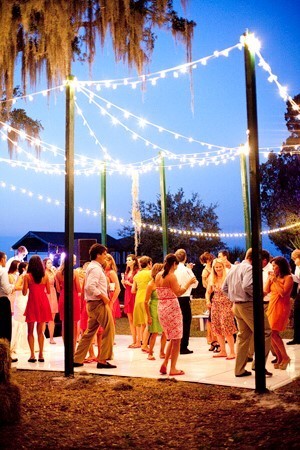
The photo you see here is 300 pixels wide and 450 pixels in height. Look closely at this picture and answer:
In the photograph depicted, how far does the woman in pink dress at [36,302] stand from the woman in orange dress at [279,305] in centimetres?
320

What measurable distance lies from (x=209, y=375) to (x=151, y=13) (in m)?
6.92

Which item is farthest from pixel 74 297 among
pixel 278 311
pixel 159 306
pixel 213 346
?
pixel 278 311

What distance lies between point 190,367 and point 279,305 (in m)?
1.44

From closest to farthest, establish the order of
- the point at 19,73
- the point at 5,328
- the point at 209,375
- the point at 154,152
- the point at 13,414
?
the point at 13,414
the point at 209,375
the point at 5,328
the point at 19,73
the point at 154,152

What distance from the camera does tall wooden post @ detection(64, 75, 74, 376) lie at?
716 centimetres

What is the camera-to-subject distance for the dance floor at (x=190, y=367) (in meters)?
6.65

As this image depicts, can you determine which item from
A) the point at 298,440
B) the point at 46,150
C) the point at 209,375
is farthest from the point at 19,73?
the point at 298,440

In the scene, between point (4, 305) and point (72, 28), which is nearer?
point (4, 305)

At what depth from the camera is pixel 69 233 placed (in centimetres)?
727

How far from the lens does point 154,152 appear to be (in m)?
16.7

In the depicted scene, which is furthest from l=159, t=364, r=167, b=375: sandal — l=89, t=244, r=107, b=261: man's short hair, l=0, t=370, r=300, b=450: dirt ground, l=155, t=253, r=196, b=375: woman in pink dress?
l=89, t=244, r=107, b=261: man's short hair

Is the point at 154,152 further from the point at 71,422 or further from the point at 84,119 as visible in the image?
the point at 71,422

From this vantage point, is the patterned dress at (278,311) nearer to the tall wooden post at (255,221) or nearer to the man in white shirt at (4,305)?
the tall wooden post at (255,221)

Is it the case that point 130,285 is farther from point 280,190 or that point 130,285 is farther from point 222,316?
point 280,190
